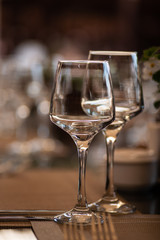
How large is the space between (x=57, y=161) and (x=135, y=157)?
0.47m

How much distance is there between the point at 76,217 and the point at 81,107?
15 centimetres

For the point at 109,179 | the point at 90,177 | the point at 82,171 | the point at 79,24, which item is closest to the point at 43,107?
the point at 90,177

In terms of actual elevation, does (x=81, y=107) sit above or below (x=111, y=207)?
above

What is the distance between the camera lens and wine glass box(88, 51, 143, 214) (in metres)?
0.80

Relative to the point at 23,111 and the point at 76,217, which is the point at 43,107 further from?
the point at 76,217

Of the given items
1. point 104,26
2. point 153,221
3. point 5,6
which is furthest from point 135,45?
point 153,221

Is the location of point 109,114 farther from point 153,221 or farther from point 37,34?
point 37,34

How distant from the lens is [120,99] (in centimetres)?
80

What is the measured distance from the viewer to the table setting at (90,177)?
67cm

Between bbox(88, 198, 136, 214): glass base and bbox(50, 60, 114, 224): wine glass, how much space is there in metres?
0.08

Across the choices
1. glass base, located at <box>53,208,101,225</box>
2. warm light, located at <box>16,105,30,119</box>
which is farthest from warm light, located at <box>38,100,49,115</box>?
glass base, located at <box>53,208,101,225</box>

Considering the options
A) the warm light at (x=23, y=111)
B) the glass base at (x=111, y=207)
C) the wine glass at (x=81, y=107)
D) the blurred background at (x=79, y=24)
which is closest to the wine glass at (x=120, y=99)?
the glass base at (x=111, y=207)

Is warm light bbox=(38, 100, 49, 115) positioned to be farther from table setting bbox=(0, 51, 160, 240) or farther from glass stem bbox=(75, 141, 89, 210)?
glass stem bbox=(75, 141, 89, 210)

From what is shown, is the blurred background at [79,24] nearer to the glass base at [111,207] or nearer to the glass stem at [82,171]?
the glass base at [111,207]
